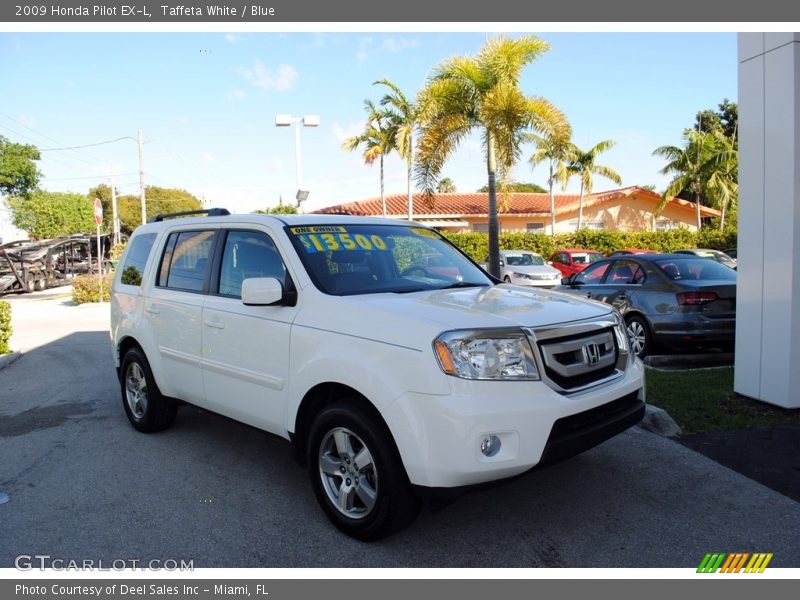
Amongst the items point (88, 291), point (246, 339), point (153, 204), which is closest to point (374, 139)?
point (88, 291)

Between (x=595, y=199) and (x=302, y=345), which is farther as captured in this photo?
(x=595, y=199)

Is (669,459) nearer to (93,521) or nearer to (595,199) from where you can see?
(93,521)

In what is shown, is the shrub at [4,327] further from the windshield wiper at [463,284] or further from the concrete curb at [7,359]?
the windshield wiper at [463,284]

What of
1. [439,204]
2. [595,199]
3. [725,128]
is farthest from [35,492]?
[725,128]

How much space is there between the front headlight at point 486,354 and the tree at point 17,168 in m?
57.1

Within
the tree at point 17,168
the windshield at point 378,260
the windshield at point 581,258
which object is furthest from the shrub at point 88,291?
the tree at point 17,168

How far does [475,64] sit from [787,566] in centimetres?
1256

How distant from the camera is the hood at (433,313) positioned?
126 inches

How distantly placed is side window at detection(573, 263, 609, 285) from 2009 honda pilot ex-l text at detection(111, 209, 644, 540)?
17.3ft

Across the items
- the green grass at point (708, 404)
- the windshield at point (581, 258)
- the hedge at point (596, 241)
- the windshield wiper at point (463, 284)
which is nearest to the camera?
the windshield wiper at point (463, 284)

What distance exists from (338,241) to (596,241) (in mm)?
27249

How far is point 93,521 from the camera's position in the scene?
3.85 meters

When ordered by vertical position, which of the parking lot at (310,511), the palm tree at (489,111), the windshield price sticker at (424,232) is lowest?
the parking lot at (310,511)

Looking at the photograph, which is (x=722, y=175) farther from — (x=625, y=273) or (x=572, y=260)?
(x=625, y=273)
